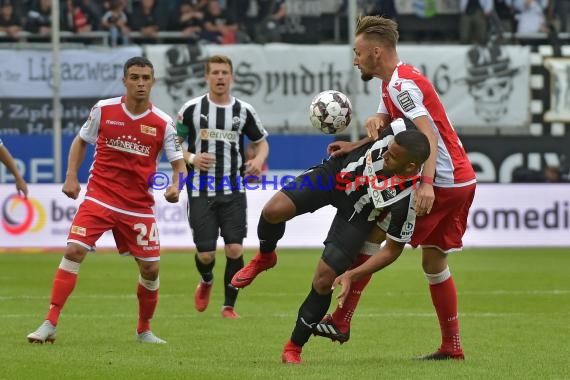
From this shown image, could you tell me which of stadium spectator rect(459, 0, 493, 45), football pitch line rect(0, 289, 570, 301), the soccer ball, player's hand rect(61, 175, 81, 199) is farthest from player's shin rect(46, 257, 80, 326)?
stadium spectator rect(459, 0, 493, 45)

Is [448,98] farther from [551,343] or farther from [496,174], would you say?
[551,343]

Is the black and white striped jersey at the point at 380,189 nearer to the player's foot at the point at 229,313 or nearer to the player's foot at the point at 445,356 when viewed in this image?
the player's foot at the point at 445,356

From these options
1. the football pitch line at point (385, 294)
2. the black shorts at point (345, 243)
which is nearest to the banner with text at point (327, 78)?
the football pitch line at point (385, 294)

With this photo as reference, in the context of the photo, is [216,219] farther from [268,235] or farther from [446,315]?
[446,315]

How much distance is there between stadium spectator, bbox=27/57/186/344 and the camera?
950 cm

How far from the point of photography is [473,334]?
10.2 m

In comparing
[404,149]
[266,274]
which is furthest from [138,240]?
[266,274]

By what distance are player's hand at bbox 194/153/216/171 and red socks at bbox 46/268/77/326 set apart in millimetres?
2852

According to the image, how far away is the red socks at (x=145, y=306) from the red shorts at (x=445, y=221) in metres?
2.52

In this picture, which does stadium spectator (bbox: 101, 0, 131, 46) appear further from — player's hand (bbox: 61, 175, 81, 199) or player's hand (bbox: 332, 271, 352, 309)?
player's hand (bbox: 332, 271, 352, 309)

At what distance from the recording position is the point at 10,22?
24250 millimetres

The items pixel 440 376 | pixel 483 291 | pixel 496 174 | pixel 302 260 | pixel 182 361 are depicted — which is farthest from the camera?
pixel 496 174

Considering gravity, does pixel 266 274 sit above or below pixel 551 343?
below

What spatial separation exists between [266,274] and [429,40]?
35.1 feet
